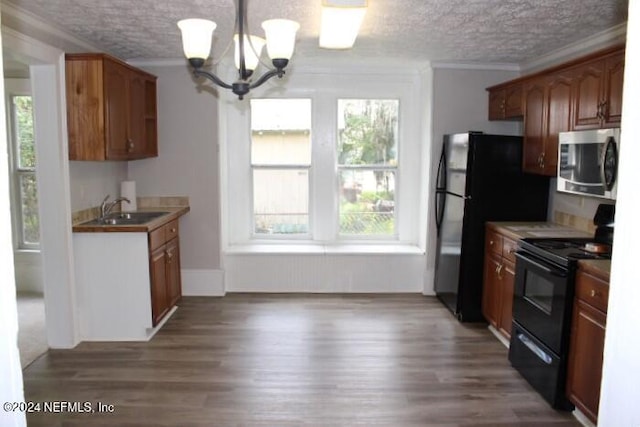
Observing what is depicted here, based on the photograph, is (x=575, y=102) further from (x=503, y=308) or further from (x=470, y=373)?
(x=470, y=373)

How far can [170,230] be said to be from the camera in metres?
4.44

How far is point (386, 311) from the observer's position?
15.1ft

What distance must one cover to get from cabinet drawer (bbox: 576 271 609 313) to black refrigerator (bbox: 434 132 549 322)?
4.98ft

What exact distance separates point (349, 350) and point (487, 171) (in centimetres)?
189

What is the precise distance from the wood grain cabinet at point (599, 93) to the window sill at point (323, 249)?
2286 millimetres

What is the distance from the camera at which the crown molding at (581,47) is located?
3425 mm

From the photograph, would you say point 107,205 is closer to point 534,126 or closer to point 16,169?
point 16,169

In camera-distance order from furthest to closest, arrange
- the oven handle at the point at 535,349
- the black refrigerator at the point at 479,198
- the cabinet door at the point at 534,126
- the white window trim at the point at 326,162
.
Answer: the white window trim at the point at 326,162 → the black refrigerator at the point at 479,198 → the cabinet door at the point at 534,126 → the oven handle at the point at 535,349

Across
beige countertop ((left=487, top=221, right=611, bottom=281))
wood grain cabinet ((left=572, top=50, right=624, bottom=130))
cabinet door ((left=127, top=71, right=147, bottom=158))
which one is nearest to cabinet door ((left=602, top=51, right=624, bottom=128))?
wood grain cabinet ((left=572, top=50, right=624, bottom=130))

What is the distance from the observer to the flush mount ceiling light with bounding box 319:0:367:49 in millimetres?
2490

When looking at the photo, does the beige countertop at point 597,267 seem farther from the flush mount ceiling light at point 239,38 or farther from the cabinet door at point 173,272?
the cabinet door at point 173,272

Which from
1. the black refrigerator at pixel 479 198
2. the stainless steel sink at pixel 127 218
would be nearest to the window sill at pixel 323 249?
the black refrigerator at pixel 479 198

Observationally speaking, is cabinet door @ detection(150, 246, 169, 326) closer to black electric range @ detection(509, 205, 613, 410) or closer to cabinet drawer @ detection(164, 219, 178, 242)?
cabinet drawer @ detection(164, 219, 178, 242)

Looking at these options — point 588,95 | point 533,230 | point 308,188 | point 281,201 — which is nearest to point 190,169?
point 281,201
